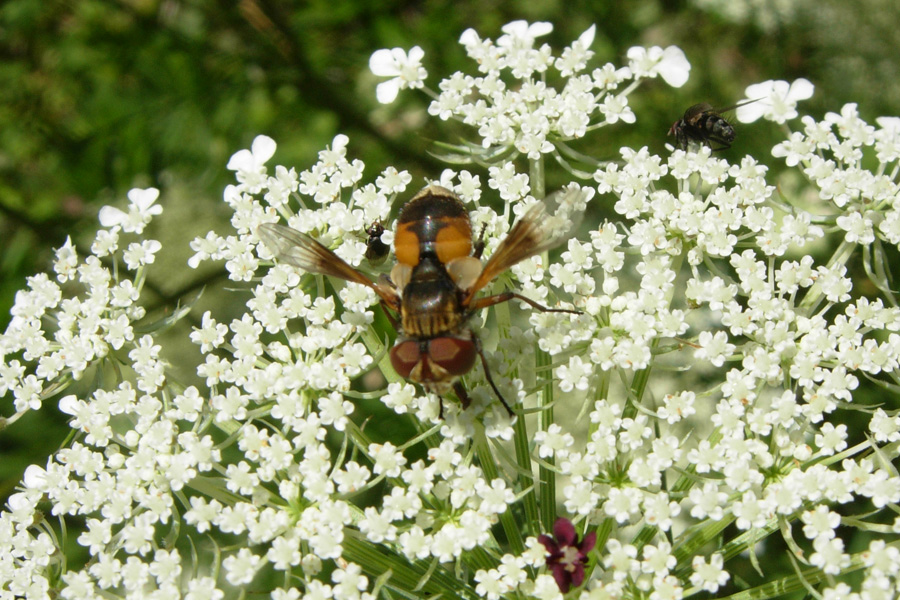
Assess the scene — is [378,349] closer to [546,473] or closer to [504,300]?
[504,300]

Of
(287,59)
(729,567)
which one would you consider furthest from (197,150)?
(729,567)

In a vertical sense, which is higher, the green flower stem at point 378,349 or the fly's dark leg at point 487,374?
the green flower stem at point 378,349

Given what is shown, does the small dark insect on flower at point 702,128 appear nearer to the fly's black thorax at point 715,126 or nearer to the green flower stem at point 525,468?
the fly's black thorax at point 715,126

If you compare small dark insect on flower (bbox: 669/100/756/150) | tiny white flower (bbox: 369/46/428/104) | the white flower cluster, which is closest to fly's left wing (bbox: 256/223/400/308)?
the white flower cluster

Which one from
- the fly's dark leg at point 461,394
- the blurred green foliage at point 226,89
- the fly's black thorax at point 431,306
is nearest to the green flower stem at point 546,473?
the fly's dark leg at point 461,394

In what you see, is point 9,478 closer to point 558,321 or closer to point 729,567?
point 558,321
